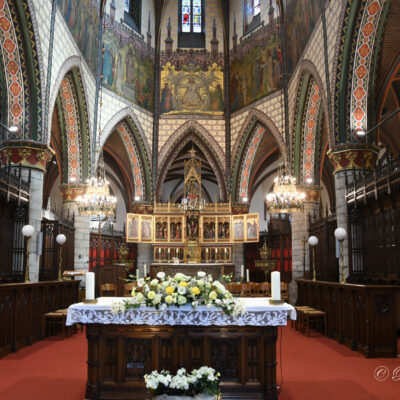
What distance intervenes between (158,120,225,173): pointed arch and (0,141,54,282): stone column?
32.8ft

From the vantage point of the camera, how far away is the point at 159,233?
19062mm

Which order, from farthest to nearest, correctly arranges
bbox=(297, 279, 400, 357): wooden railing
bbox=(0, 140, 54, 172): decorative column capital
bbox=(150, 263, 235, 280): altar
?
bbox=(150, 263, 235, 280): altar < bbox=(0, 140, 54, 172): decorative column capital < bbox=(297, 279, 400, 357): wooden railing

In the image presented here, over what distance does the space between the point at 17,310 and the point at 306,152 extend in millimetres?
12383

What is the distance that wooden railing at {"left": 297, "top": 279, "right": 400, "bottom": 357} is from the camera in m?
7.73

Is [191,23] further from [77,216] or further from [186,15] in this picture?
[77,216]

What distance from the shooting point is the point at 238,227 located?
18.8 metres

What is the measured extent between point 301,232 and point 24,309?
11.0 m

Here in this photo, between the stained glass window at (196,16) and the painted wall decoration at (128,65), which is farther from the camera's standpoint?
the stained glass window at (196,16)

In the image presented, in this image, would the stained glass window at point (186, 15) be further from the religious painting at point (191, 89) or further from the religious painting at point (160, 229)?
the religious painting at point (160, 229)

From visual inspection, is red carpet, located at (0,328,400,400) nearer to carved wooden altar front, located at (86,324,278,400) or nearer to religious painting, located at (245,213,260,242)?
carved wooden altar front, located at (86,324,278,400)

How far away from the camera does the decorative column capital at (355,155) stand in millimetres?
11891

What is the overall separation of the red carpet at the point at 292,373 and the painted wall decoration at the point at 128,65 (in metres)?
13.6

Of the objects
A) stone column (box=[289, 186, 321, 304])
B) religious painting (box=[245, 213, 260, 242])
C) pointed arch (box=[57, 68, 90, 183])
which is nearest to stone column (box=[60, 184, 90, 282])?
pointed arch (box=[57, 68, 90, 183])

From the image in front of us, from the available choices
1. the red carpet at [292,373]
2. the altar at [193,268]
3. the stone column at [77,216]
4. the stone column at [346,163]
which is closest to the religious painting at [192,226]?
the altar at [193,268]
